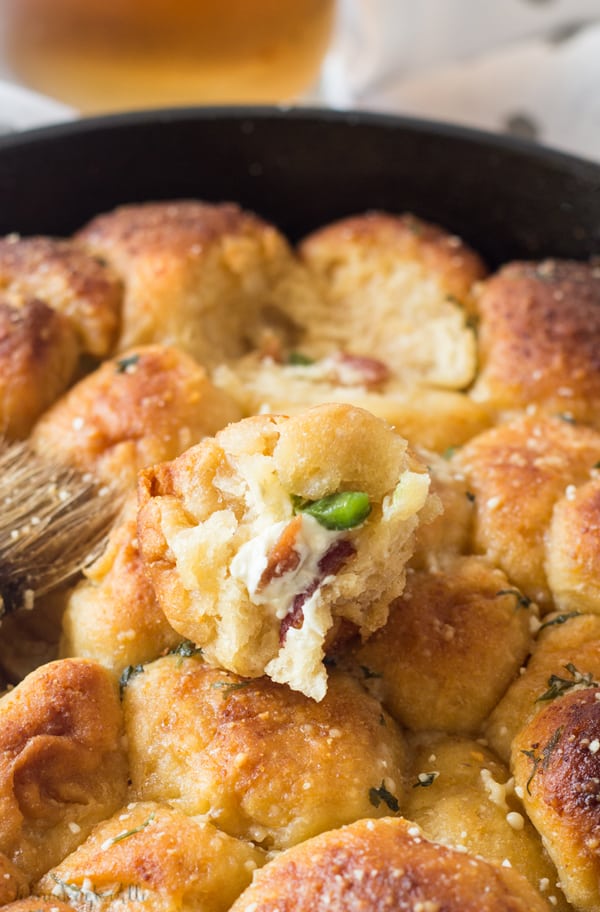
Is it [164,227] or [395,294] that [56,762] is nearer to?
[164,227]

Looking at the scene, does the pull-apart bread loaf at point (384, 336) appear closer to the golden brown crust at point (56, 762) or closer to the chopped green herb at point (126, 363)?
the chopped green herb at point (126, 363)

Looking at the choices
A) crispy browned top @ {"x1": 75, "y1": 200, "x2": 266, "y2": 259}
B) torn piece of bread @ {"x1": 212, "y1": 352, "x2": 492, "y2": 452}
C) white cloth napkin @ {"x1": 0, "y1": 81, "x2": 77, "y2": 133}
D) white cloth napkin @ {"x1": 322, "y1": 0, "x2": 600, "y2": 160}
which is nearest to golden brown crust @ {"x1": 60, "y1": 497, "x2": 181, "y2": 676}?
torn piece of bread @ {"x1": 212, "y1": 352, "x2": 492, "y2": 452}

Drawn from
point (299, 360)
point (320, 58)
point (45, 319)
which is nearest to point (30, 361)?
point (45, 319)

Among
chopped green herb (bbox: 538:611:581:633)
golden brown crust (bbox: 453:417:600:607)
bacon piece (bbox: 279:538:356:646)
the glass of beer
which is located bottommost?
chopped green herb (bbox: 538:611:581:633)

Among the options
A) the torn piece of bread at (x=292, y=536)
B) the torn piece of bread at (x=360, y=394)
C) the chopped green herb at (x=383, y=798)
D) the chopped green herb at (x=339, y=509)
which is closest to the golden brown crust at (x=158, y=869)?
the chopped green herb at (x=383, y=798)

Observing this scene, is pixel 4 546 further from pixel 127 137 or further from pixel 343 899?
pixel 127 137

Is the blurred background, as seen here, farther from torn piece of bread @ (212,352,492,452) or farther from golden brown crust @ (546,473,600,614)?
golden brown crust @ (546,473,600,614)

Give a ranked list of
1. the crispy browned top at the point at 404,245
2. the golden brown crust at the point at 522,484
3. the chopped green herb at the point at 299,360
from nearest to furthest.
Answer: the golden brown crust at the point at 522,484 < the chopped green herb at the point at 299,360 < the crispy browned top at the point at 404,245
